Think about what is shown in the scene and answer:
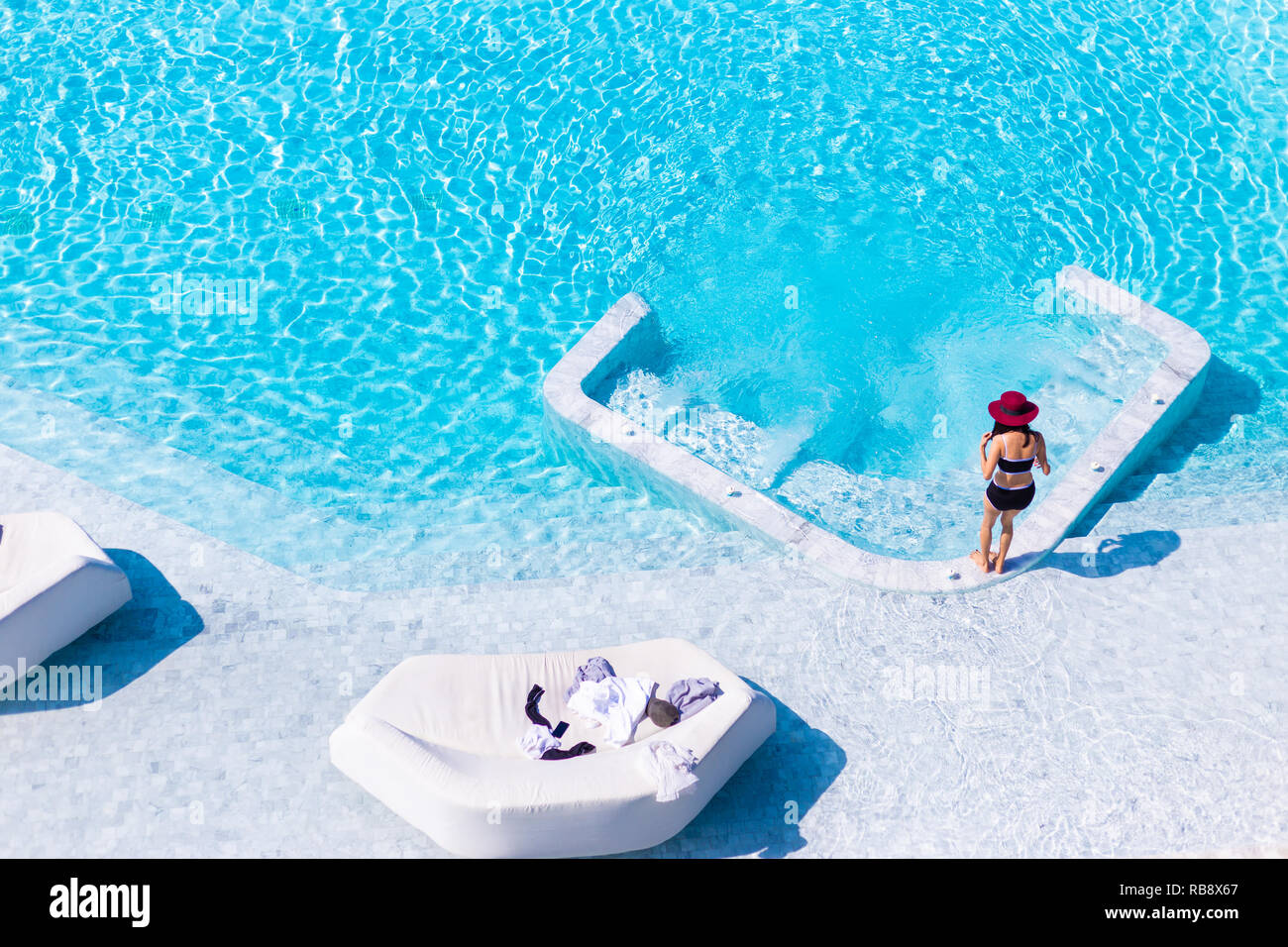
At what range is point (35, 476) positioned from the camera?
10367 millimetres

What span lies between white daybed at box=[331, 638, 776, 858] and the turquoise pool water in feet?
4.87

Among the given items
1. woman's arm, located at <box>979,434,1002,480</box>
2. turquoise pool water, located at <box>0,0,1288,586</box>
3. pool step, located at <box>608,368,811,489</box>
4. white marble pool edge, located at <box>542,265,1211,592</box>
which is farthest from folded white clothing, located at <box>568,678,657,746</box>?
woman's arm, located at <box>979,434,1002,480</box>

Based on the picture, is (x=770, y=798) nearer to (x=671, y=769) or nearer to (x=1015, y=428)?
(x=671, y=769)

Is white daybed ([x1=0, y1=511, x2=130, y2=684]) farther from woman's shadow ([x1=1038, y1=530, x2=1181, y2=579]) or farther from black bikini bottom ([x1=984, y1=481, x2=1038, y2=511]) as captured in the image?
woman's shadow ([x1=1038, y1=530, x2=1181, y2=579])

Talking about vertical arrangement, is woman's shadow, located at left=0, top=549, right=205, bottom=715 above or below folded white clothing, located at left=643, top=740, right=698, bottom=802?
below

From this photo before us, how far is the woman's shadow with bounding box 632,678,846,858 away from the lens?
8039mm

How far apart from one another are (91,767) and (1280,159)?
517 inches

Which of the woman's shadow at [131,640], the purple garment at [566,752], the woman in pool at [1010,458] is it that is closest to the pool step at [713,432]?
the woman in pool at [1010,458]

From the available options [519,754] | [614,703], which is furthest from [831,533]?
[519,754]

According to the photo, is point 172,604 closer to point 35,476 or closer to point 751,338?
point 35,476

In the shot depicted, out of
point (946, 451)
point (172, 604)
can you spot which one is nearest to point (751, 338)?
point (946, 451)
